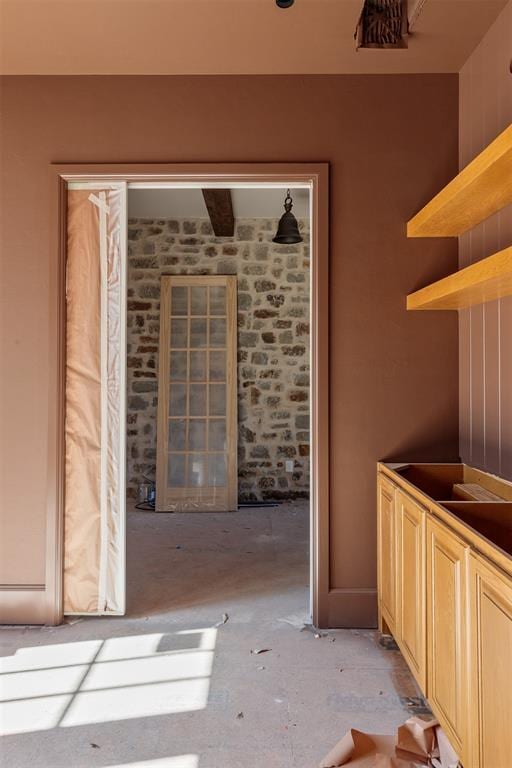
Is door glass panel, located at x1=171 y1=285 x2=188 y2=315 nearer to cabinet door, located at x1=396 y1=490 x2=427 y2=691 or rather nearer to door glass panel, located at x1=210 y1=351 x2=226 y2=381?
door glass panel, located at x1=210 y1=351 x2=226 y2=381

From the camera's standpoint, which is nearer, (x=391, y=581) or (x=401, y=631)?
(x=401, y=631)

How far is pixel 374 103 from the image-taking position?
3.09 m

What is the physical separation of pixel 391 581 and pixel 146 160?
8.29ft

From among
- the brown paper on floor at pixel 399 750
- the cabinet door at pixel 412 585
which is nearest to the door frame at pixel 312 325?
the cabinet door at pixel 412 585

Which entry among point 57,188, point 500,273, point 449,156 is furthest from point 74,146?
point 500,273

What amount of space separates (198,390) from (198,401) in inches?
4.5

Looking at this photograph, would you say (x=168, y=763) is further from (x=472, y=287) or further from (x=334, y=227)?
(x=334, y=227)

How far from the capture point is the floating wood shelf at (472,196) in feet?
6.24

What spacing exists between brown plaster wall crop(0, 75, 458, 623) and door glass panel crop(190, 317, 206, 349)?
2899 mm

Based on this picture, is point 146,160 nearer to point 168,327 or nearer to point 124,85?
point 124,85

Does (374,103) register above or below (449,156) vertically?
above

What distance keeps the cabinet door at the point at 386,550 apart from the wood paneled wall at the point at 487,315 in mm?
481

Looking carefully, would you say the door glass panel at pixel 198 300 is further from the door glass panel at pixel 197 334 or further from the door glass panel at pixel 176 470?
the door glass panel at pixel 176 470

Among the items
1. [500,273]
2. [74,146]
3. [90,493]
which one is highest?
[74,146]
